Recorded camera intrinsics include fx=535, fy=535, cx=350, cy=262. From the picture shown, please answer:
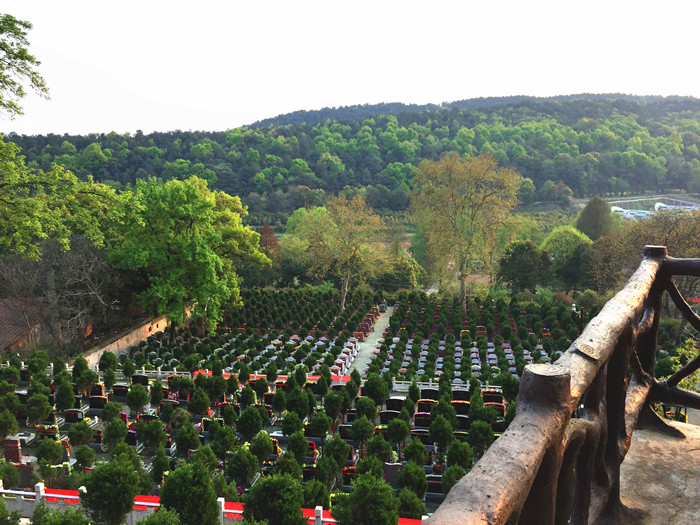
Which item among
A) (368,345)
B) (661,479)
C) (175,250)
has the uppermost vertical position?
(661,479)

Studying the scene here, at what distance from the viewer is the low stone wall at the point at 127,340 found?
78.7 feet

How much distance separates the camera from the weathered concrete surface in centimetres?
312

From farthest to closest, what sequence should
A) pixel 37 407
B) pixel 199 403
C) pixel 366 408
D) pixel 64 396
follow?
pixel 64 396 < pixel 199 403 < pixel 37 407 < pixel 366 408

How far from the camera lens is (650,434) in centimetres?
414

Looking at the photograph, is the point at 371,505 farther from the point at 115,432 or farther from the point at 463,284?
the point at 463,284

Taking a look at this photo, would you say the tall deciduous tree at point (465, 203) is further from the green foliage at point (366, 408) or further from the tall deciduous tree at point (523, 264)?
the green foliage at point (366, 408)

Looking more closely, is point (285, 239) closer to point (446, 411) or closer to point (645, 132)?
point (446, 411)

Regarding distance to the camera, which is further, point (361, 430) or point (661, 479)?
point (361, 430)

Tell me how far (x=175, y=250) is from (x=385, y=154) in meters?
74.5

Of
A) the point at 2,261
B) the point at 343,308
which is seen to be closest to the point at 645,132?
the point at 343,308

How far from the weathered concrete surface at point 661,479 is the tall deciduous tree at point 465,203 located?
93.0 feet

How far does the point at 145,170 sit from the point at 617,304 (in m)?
81.4

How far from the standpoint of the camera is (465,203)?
107 ft

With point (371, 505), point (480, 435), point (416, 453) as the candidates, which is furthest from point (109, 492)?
point (480, 435)
